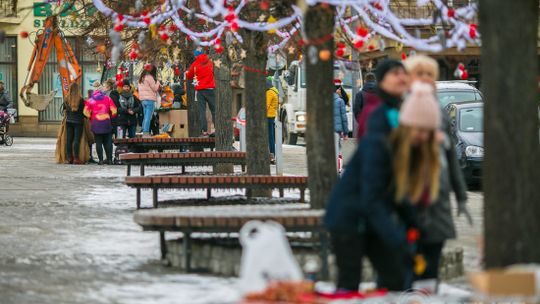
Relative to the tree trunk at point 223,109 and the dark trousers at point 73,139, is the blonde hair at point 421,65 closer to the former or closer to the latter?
the tree trunk at point 223,109

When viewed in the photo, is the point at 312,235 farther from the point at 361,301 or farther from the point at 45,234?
the point at 361,301

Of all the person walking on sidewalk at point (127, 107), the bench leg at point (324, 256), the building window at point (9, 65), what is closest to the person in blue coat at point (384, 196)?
the bench leg at point (324, 256)

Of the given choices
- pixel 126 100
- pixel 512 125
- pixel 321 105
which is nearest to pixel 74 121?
pixel 126 100

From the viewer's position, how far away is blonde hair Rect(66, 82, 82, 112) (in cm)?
2994

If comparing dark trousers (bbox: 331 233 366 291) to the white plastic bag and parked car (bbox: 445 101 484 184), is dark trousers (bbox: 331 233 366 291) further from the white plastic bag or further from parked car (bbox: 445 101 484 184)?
parked car (bbox: 445 101 484 184)

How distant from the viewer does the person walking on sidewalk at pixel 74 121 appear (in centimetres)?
2998

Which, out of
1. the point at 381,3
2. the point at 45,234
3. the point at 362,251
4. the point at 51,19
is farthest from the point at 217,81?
the point at 362,251

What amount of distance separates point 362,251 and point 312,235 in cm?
413

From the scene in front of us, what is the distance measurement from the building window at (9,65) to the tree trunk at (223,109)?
3455cm

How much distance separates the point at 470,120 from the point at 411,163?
1727 cm

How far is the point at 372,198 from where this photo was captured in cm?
755

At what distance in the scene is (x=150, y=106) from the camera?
31484 mm

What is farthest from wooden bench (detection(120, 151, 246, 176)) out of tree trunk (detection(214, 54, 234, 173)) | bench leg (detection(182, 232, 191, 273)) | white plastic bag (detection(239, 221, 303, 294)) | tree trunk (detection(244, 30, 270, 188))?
white plastic bag (detection(239, 221, 303, 294))

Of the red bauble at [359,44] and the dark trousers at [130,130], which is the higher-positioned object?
the red bauble at [359,44]
